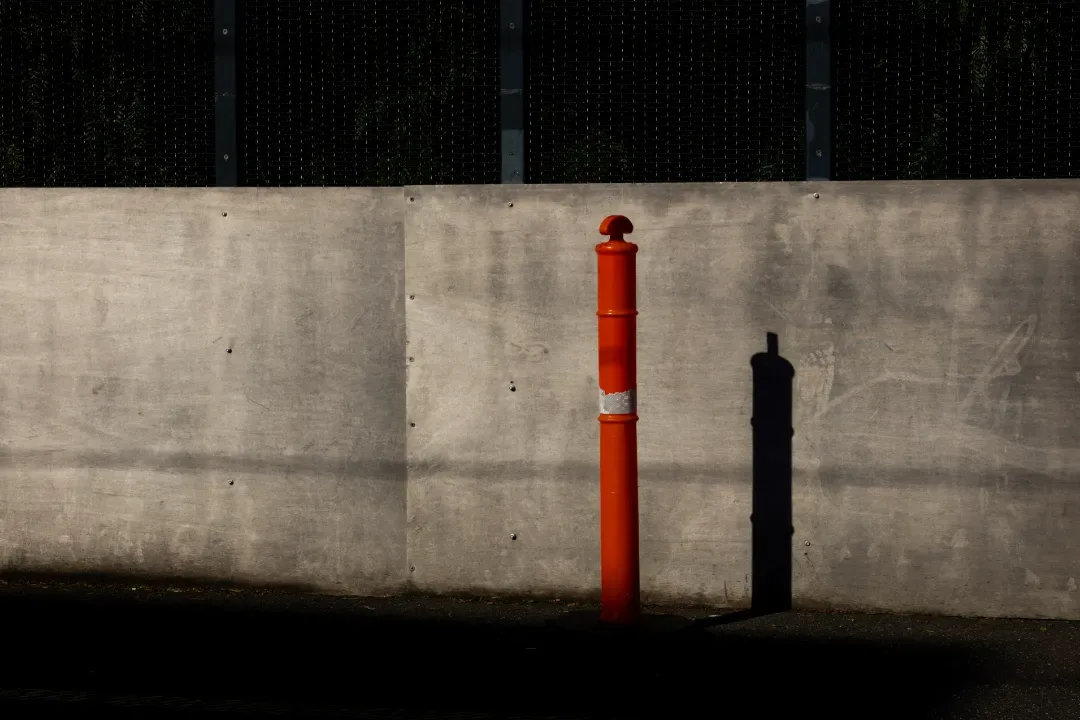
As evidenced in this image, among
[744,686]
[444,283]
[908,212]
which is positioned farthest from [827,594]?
[444,283]

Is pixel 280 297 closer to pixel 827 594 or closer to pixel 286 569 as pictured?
pixel 286 569

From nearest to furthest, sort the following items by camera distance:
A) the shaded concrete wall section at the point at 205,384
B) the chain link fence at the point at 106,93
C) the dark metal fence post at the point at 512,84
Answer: the shaded concrete wall section at the point at 205,384 < the dark metal fence post at the point at 512,84 < the chain link fence at the point at 106,93

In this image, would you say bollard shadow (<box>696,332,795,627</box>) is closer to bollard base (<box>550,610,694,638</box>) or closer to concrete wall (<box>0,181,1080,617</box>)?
concrete wall (<box>0,181,1080,617</box>)

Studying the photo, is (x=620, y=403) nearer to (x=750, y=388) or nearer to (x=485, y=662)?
(x=750, y=388)

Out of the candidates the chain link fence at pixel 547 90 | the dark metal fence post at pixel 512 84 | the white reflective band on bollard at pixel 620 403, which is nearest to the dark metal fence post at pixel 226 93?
the chain link fence at pixel 547 90

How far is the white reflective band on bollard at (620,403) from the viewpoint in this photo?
554 centimetres

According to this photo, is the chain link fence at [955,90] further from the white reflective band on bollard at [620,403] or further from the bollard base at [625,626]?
the bollard base at [625,626]

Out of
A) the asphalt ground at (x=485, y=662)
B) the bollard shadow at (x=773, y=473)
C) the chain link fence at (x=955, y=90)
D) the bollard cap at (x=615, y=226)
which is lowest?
the asphalt ground at (x=485, y=662)

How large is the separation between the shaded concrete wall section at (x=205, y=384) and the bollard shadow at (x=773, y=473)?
62.8 inches

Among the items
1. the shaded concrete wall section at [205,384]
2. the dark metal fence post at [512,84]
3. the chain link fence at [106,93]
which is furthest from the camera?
the chain link fence at [106,93]

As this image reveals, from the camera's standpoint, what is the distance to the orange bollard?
552 centimetres

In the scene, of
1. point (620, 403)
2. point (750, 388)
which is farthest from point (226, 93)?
point (750, 388)

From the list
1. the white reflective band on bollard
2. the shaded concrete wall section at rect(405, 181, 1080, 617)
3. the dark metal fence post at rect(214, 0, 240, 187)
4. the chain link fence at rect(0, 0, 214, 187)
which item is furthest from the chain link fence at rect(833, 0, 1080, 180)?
the chain link fence at rect(0, 0, 214, 187)

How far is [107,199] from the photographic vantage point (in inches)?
258
